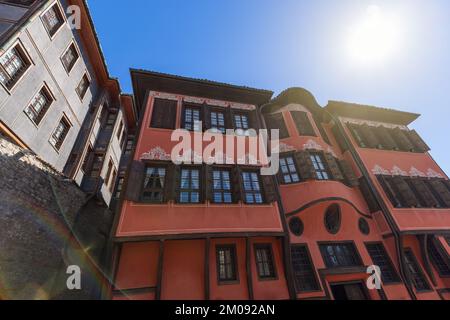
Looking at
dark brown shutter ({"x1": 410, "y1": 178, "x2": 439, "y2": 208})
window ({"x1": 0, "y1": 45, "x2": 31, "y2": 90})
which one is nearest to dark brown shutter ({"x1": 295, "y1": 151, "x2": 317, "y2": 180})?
dark brown shutter ({"x1": 410, "y1": 178, "x2": 439, "y2": 208})

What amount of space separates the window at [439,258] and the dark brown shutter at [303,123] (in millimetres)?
8035

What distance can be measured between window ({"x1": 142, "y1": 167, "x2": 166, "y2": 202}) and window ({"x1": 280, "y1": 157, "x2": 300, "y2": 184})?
568 centimetres

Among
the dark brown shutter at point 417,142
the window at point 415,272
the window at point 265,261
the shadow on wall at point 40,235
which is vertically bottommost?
the window at point 415,272

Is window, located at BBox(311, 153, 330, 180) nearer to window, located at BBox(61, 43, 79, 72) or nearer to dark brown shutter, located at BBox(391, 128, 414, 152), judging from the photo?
dark brown shutter, located at BBox(391, 128, 414, 152)

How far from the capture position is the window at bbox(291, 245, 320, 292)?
23.7 feet

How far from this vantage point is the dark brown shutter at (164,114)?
8.81m

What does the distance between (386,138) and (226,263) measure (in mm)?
13038

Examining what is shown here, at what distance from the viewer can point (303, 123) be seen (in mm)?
11086

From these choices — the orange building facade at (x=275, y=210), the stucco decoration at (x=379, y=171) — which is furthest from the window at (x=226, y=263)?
the stucco decoration at (x=379, y=171)

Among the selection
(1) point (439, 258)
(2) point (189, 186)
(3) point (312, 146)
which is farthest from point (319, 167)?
(1) point (439, 258)

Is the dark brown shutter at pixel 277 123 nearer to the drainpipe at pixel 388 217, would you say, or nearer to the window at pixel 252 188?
the window at pixel 252 188

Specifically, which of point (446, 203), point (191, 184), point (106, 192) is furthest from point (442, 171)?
point (106, 192)

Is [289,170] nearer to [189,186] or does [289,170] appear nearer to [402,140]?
[189,186]

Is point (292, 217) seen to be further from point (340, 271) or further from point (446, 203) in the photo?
point (446, 203)
